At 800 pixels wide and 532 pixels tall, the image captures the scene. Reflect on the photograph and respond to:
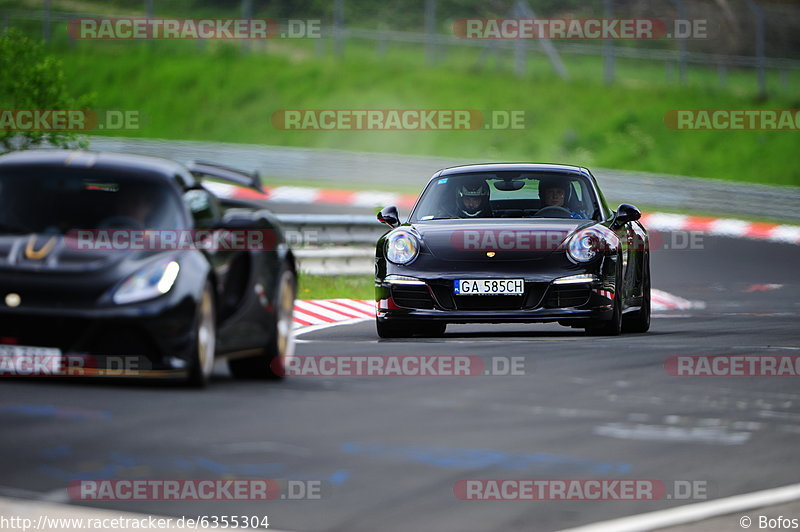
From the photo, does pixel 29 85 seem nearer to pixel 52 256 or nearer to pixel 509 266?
pixel 509 266

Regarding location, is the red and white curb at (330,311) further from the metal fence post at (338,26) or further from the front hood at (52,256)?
the metal fence post at (338,26)

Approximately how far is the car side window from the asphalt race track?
0.92 meters

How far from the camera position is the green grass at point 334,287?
715 inches

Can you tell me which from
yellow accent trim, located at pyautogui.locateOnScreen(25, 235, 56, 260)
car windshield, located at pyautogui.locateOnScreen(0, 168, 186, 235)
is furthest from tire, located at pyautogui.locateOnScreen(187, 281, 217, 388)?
yellow accent trim, located at pyautogui.locateOnScreen(25, 235, 56, 260)

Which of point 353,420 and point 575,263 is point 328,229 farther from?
point 353,420

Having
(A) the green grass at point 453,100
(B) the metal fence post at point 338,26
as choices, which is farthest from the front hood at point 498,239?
(A) the green grass at point 453,100

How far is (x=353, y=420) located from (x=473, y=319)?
161 inches

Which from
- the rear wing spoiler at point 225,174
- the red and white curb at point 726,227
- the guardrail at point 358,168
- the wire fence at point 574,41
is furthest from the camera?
the wire fence at point 574,41

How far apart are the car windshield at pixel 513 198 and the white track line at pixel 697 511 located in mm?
6121

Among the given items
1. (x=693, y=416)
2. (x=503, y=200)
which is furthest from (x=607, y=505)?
(x=503, y=200)

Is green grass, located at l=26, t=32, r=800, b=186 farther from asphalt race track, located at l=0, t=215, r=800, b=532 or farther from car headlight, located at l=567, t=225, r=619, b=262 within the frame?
asphalt race track, located at l=0, t=215, r=800, b=532

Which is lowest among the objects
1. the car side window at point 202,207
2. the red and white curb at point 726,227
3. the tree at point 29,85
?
the red and white curb at point 726,227

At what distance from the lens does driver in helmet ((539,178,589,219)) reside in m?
13.1

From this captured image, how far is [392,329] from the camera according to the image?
498 inches
